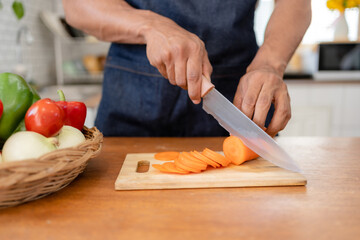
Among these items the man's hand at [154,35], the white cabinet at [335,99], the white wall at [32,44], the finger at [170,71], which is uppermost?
the man's hand at [154,35]

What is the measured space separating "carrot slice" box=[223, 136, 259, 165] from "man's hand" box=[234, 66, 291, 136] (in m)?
0.09

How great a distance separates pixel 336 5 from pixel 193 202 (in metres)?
2.57

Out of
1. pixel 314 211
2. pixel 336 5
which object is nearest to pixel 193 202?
pixel 314 211

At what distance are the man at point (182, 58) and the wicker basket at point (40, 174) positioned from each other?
0.31 metres

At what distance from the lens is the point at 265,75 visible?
0.87 metres

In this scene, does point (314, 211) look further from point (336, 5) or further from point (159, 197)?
point (336, 5)

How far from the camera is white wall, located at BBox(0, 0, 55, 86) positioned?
94.4 inches

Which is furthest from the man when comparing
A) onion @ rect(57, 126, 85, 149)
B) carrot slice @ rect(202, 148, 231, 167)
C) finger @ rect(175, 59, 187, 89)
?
onion @ rect(57, 126, 85, 149)

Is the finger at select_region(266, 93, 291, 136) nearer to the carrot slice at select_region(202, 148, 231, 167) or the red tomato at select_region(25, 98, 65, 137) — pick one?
the carrot slice at select_region(202, 148, 231, 167)

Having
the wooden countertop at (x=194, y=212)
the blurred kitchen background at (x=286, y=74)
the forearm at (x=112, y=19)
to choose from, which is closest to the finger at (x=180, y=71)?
the forearm at (x=112, y=19)

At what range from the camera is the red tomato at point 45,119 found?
0.66 meters

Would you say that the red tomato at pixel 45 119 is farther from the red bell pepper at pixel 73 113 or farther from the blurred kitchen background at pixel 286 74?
the blurred kitchen background at pixel 286 74

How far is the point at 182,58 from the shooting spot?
787 millimetres

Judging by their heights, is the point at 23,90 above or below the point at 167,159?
above
